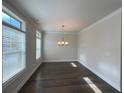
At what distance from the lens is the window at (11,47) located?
2.55 meters

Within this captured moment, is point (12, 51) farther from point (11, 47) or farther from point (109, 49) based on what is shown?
point (109, 49)

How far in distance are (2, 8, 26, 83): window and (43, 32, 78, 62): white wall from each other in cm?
475

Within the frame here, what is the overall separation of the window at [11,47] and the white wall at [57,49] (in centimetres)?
475

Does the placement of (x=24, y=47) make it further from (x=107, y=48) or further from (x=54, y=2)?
(x=107, y=48)

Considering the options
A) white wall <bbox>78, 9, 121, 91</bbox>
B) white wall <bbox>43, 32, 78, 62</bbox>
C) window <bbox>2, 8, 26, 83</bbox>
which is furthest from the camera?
white wall <bbox>43, 32, 78, 62</bbox>

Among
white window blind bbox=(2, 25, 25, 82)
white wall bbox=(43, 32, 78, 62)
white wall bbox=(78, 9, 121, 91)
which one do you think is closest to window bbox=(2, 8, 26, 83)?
white window blind bbox=(2, 25, 25, 82)

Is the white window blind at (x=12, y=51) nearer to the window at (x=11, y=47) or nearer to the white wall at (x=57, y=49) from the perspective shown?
the window at (x=11, y=47)

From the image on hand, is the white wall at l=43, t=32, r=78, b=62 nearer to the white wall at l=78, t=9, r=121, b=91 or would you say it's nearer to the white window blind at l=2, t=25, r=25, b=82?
the white wall at l=78, t=9, r=121, b=91

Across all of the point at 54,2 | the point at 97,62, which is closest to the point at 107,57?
the point at 97,62

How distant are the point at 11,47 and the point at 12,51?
0.46 ft

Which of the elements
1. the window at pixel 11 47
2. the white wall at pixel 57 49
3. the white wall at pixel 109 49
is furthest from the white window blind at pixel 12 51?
the white wall at pixel 57 49

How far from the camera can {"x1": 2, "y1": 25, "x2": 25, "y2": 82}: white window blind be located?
8.47 ft

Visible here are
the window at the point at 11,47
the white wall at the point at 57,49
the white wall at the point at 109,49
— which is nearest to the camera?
the window at the point at 11,47

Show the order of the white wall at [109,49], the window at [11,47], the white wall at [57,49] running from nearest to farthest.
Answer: the window at [11,47] < the white wall at [109,49] < the white wall at [57,49]
